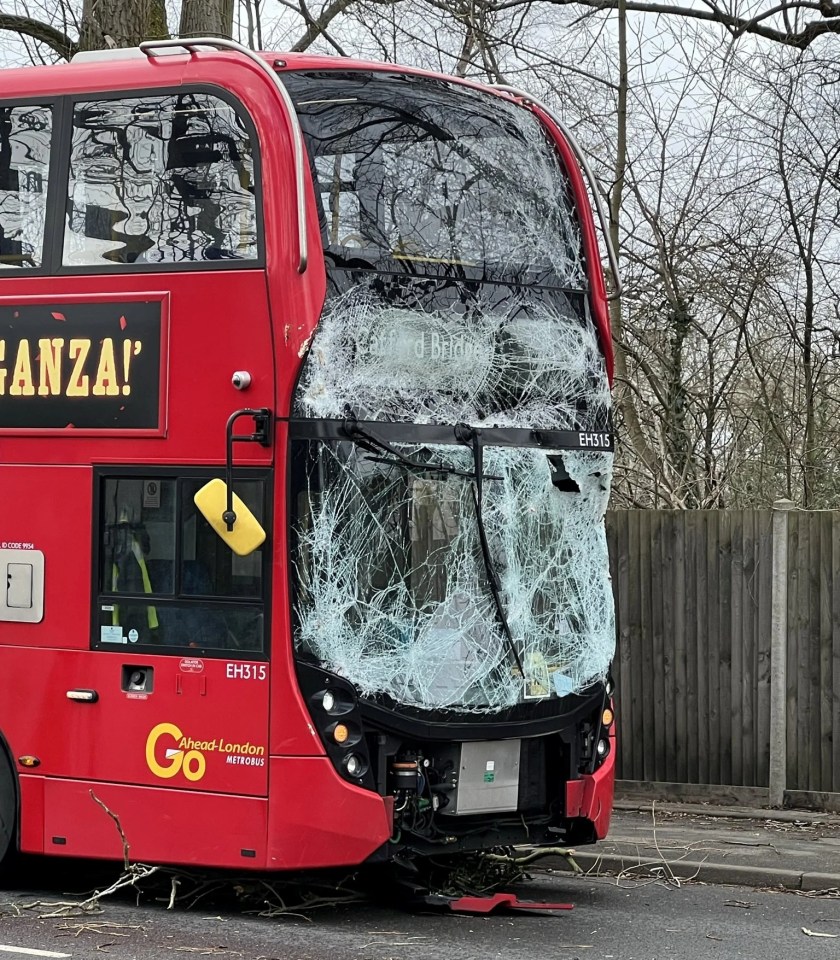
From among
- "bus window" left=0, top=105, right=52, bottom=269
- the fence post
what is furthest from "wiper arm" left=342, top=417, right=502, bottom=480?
the fence post

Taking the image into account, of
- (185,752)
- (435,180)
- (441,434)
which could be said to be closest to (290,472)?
(441,434)

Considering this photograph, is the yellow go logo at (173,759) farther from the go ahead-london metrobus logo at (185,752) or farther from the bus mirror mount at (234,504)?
the bus mirror mount at (234,504)

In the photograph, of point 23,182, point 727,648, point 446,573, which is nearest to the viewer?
point 446,573

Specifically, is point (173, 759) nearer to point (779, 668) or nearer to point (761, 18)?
point (779, 668)

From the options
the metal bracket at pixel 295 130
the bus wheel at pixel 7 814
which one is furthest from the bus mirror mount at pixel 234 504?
the bus wheel at pixel 7 814

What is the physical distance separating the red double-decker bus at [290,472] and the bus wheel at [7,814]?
20 mm

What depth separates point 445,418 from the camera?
877cm

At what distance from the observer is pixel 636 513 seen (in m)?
12.3

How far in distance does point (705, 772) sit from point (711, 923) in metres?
3.43

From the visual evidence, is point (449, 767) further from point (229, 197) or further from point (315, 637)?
point (229, 197)

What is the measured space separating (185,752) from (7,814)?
1.28 meters

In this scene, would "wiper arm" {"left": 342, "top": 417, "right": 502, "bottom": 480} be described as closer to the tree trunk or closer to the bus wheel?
the bus wheel

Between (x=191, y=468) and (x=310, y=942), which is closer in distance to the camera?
(x=310, y=942)

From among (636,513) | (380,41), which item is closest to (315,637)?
(636,513)
